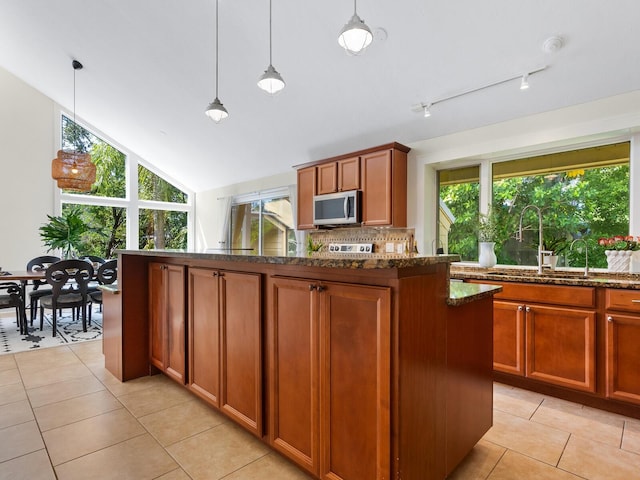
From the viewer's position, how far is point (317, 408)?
1425mm

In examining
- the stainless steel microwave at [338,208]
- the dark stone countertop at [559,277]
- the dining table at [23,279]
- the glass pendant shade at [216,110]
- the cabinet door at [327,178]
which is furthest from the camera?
the cabinet door at [327,178]

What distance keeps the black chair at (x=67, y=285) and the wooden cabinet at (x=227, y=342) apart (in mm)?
2794

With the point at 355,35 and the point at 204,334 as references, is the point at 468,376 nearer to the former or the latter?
the point at 204,334

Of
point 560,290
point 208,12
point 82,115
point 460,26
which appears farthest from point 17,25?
point 560,290

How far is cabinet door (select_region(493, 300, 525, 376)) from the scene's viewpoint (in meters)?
2.55

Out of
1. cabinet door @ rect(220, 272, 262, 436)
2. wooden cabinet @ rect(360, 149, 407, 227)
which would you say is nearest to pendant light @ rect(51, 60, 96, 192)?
wooden cabinet @ rect(360, 149, 407, 227)

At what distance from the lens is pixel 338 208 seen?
4.10m

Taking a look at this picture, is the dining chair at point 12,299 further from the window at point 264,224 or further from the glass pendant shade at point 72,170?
the window at point 264,224

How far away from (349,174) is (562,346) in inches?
104

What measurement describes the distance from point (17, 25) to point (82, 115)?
6.76ft

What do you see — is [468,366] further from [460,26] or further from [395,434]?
[460,26]

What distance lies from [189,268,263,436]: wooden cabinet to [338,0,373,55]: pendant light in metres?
1.43

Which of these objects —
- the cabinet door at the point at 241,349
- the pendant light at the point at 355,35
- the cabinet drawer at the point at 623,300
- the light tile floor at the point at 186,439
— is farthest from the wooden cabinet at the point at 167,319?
the cabinet drawer at the point at 623,300

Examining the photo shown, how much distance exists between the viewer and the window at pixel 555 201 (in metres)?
2.88
